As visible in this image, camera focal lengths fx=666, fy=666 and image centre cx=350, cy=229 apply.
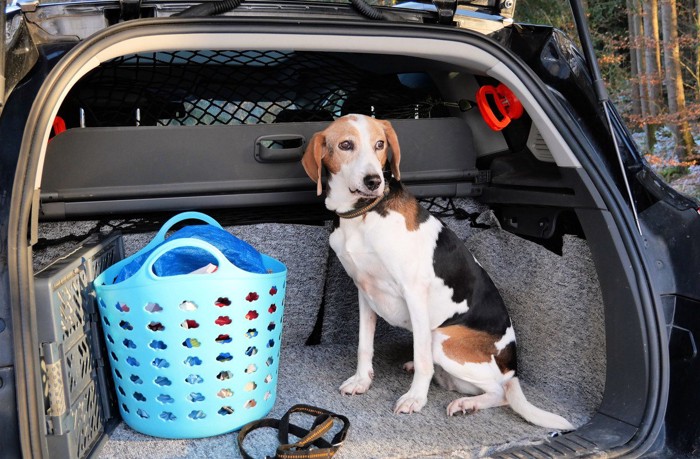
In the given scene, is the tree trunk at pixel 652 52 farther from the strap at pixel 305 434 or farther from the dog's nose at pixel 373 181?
the strap at pixel 305 434

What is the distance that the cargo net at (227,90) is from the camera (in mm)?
2428

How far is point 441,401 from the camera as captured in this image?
2404 mm

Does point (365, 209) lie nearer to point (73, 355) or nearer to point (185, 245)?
point (185, 245)

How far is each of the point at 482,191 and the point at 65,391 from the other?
1.77 meters

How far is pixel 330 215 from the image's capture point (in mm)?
2748

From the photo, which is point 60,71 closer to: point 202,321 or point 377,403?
point 202,321

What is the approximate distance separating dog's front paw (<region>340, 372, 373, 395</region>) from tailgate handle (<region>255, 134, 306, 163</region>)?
85 centimetres

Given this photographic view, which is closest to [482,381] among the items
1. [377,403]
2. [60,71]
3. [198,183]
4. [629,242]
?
[377,403]

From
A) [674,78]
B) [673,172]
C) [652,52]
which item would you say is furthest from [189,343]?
[652,52]

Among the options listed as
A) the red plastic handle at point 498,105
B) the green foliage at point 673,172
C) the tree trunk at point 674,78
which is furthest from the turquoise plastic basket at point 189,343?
the green foliage at point 673,172

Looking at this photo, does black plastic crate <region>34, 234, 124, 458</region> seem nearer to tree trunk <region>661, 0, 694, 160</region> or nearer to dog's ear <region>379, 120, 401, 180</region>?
dog's ear <region>379, 120, 401, 180</region>

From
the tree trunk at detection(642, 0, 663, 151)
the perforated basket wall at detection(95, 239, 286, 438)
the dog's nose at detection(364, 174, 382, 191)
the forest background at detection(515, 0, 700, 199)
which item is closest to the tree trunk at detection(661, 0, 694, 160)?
the forest background at detection(515, 0, 700, 199)

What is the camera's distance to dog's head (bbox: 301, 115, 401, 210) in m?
2.33

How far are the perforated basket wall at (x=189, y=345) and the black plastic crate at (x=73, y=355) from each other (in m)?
0.05
